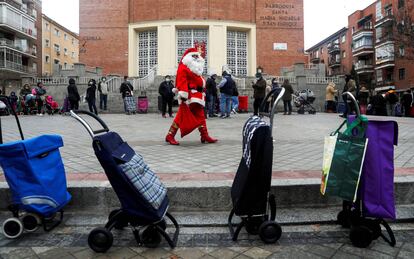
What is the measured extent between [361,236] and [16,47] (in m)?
53.2

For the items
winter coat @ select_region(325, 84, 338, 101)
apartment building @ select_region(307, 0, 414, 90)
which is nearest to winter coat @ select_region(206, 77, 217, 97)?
winter coat @ select_region(325, 84, 338, 101)

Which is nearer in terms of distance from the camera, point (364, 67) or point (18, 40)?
point (18, 40)

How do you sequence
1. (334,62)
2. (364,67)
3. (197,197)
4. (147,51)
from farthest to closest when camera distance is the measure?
(334,62) < (364,67) < (147,51) < (197,197)

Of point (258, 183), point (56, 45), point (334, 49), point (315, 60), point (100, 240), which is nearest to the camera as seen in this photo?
point (100, 240)

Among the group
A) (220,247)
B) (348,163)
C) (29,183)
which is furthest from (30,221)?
(348,163)

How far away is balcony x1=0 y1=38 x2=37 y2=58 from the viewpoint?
4381 cm

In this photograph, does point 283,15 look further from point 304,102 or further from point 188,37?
point 304,102

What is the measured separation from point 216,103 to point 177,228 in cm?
1330

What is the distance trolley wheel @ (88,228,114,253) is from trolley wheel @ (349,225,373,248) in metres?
1.98

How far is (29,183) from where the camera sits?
298 centimetres

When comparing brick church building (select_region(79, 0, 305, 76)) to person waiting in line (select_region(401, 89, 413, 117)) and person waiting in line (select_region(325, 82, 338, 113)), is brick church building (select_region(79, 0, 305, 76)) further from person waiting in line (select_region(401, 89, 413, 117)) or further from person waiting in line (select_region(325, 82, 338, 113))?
person waiting in line (select_region(401, 89, 413, 117))

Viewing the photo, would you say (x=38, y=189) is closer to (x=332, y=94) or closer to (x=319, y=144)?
(x=319, y=144)

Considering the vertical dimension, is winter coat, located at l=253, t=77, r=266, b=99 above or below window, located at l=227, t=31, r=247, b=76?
below

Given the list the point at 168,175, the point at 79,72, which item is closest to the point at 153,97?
the point at 79,72
